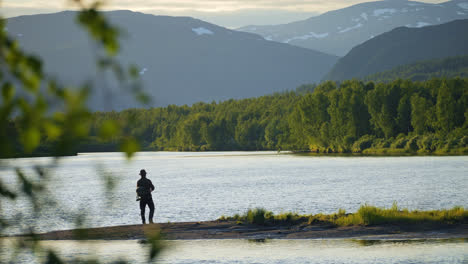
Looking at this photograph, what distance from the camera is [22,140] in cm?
315

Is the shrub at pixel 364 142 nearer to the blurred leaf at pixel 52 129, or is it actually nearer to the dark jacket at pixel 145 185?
the dark jacket at pixel 145 185

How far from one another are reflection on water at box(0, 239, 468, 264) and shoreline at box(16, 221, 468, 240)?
0.97m

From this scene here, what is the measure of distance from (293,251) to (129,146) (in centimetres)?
2056

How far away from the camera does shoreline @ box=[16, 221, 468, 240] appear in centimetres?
2614

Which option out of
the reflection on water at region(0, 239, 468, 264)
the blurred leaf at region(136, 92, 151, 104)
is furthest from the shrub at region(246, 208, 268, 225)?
the blurred leaf at region(136, 92, 151, 104)

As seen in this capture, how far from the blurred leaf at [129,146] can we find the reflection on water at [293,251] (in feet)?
55.5

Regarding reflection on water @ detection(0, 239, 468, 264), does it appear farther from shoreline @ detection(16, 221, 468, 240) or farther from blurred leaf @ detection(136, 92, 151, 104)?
blurred leaf @ detection(136, 92, 151, 104)

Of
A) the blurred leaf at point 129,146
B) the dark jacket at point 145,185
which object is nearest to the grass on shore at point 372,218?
the dark jacket at point 145,185

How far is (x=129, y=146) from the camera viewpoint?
3240mm

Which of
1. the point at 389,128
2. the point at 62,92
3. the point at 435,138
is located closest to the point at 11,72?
the point at 62,92

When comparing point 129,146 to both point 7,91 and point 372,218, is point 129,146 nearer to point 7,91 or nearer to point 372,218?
point 7,91

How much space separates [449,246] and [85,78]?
70.5 ft

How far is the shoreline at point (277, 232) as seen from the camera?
2614 cm

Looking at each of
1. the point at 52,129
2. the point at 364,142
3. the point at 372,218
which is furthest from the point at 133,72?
the point at 364,142
